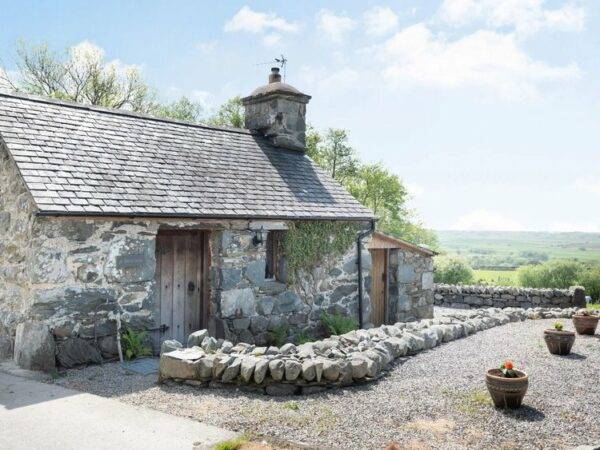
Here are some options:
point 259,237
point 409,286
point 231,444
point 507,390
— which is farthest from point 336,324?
point 231,444

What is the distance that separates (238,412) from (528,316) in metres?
9.62

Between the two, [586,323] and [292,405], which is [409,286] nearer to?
[586,323]

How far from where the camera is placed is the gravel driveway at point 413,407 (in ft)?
17.5

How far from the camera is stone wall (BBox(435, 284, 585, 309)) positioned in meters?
18.0

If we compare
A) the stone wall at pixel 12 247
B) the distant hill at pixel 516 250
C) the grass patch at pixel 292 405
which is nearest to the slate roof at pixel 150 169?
the stone wall at pixel 12 247

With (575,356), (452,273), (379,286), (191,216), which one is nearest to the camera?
(575,356)

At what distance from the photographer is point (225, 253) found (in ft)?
33.5

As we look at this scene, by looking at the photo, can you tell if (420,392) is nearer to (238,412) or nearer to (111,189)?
(238,412)

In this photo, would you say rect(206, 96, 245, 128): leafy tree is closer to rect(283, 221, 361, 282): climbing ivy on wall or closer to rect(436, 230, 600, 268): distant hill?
rect(283, 221, 361, 282): climbing ivy on wall

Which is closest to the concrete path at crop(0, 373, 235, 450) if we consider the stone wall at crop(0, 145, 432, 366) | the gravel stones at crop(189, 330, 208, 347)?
the gravel stones at crop(189, 330, 208, 347)

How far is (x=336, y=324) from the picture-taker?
11.9 metres

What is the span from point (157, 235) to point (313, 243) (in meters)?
3.51

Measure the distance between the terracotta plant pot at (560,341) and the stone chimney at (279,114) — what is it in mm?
8473

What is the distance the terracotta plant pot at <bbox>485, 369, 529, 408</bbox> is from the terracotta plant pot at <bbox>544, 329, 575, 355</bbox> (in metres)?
3.26
